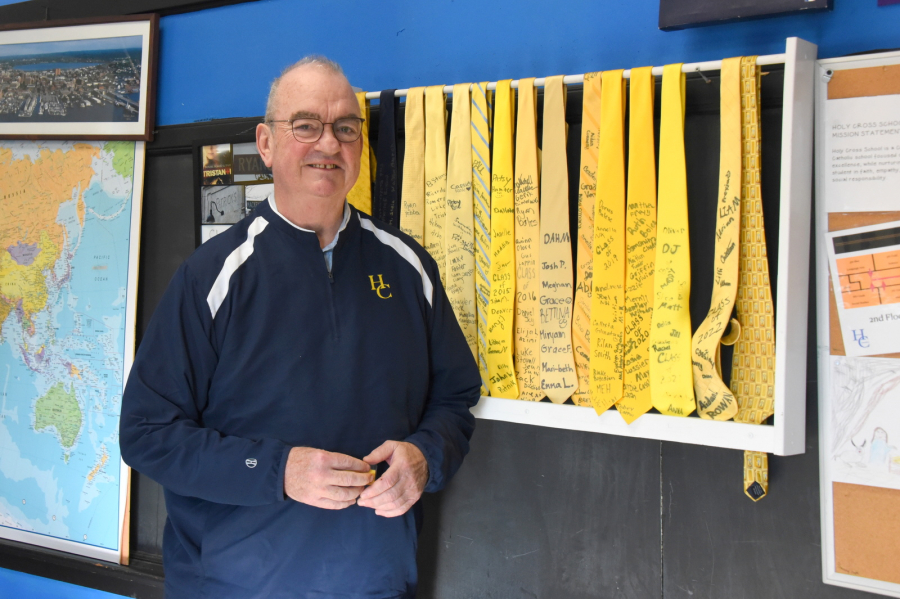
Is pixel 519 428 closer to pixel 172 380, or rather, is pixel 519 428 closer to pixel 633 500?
pixel 633 500

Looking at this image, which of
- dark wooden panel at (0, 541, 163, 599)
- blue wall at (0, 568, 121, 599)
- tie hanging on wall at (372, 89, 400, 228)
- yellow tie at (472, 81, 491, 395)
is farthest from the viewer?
blue wall at (0, 568, 121, 599)

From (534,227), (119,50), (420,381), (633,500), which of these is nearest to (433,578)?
(633,500)

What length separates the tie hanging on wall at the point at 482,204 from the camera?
1735 millimetres

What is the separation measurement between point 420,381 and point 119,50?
1.83 m

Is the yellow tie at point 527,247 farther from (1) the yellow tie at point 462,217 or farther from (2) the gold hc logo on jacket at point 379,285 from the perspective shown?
(2) the gold hc logo on jacket at point 379,285

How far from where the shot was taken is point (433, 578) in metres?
1.92

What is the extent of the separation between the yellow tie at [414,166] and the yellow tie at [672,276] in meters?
0.66

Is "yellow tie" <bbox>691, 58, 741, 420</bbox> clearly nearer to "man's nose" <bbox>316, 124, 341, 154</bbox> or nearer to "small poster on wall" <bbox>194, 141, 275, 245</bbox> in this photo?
"man's nose" <bbox>316, 124, 341, 154</bbox>

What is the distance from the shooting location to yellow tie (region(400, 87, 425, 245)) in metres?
1.82

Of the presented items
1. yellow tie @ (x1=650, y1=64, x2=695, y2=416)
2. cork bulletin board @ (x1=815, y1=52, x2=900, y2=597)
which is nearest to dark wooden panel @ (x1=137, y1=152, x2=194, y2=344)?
yellow tie @ (x1=650, y1=64, x2=695, y2=416)

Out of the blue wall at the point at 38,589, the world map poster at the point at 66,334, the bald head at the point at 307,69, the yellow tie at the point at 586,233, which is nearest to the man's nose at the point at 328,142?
the bald head at the point at 307,69

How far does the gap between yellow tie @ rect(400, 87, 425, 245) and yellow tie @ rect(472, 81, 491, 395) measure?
17 cm

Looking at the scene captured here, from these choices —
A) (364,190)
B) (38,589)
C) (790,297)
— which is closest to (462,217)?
(364,190)

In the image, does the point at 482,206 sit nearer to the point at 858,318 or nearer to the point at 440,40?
the point at 440,40
